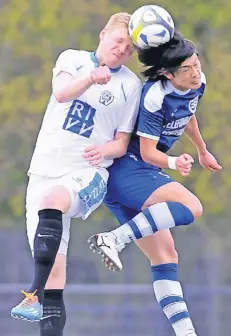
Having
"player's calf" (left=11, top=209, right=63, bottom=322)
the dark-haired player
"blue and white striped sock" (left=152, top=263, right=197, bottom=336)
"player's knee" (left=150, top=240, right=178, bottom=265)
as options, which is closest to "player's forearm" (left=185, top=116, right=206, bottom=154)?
the dark-haired player

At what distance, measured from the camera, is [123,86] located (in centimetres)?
708

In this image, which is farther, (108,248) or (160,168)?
(160,168)

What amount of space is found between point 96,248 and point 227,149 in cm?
1052

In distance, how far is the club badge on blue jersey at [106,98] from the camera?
7.05m

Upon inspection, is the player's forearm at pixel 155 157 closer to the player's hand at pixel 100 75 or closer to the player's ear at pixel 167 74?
the player's ear at pixel 167 74

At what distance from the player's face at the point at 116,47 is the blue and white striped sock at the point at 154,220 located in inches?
30.0

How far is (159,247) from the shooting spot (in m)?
7.44

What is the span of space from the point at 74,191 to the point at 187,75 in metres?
0.82

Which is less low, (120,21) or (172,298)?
(120,21)

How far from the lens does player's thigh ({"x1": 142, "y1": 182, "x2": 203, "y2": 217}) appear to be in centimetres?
712

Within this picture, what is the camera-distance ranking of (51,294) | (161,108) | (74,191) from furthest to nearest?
(51,294) → (161,108) → (74,191)

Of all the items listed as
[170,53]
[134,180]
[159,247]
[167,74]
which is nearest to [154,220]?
[134,180]

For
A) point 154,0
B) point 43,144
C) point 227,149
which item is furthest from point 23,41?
point 43,144

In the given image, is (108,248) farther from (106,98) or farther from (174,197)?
(106,98)
